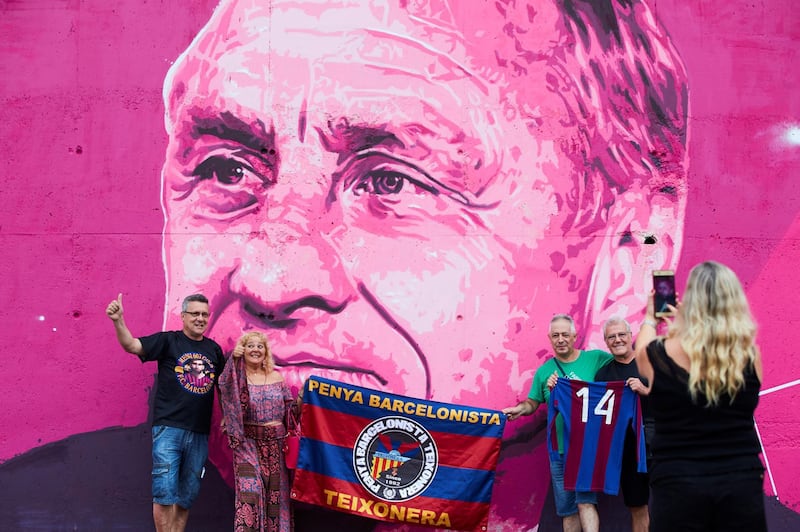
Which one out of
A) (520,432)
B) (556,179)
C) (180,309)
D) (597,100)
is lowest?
(520,432)

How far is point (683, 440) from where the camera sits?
3.42 meters

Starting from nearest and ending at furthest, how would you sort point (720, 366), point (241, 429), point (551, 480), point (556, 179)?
point (720, 366)
point (241, 429)
point (551, 480)
point (556, 179)

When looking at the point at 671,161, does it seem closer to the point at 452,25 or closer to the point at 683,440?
the point at 452,25

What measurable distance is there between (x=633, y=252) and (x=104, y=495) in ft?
14.8

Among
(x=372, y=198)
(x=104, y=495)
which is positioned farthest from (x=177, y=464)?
(x=372, y=198)

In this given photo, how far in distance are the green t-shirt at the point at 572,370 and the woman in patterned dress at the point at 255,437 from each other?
1.81m

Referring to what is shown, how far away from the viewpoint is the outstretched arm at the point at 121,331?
5719 millimetres

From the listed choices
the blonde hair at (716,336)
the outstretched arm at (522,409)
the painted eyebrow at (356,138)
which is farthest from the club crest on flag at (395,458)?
the blonde hair at (716,336)

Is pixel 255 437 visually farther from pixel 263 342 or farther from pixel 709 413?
Result: pixel 709 413

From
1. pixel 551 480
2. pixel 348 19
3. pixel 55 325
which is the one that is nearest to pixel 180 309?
pixel 55 325

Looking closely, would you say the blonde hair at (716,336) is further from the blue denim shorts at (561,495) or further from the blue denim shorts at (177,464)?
the blue denim shorts at (177,464)

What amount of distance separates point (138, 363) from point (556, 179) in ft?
11.8

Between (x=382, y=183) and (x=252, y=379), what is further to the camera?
(x=382, y=183)

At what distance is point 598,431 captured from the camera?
18.9ft
